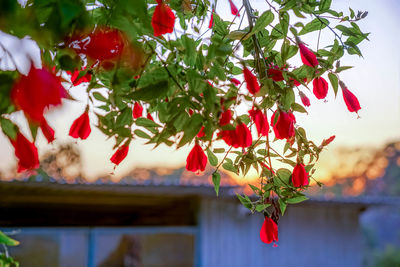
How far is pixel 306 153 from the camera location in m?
0.97

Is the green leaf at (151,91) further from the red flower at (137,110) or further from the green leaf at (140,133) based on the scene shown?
the red flower at (137,110)

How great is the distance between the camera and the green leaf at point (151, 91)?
0.66 metres

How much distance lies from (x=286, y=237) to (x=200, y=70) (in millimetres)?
7109

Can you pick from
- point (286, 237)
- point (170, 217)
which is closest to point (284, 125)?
point (286, 237)

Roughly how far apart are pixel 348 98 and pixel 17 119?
613 millimetres

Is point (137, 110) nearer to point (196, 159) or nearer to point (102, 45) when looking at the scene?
point (196, 159)

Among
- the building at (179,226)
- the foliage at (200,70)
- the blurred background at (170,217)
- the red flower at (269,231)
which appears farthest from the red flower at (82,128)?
the building at (179,226)

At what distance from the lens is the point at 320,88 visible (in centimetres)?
93

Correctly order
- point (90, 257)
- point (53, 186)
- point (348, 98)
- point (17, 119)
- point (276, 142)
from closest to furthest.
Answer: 1. point (17, 119)
2. point (348, 98)
3. point (276, 142)
4. point (53, 186)
5. point (90, 257)

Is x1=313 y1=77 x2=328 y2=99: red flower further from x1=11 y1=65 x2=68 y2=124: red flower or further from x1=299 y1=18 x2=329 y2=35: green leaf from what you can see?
x1=11 y1=65 x2=68 y2=124: red flower

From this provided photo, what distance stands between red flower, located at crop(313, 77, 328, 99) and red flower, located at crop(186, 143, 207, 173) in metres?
0.26

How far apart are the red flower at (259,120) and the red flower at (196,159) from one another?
0.38 feet

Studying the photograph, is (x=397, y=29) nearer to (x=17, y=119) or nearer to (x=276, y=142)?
(x=276, y=142)

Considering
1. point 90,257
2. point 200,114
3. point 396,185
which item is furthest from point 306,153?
point 396,185
